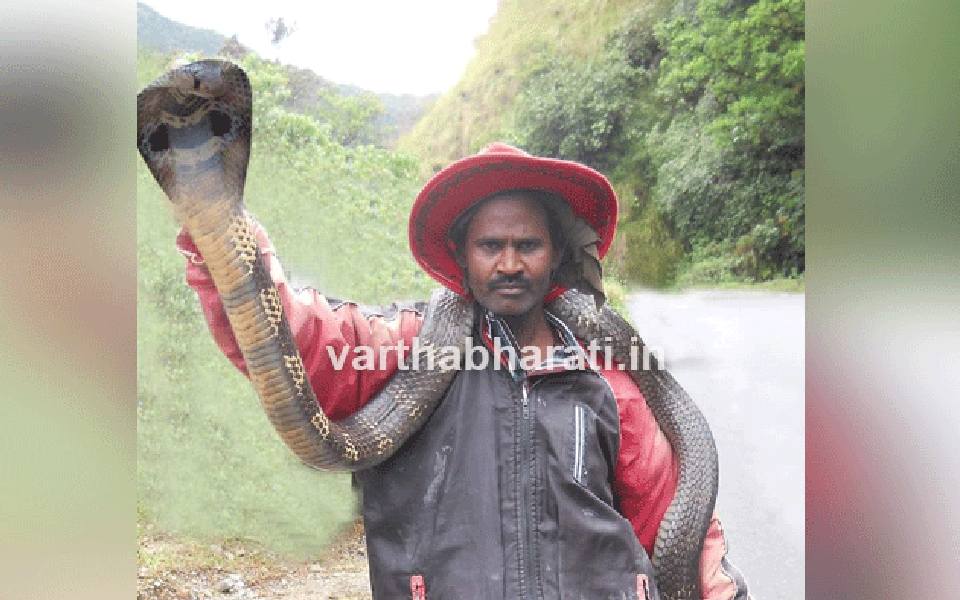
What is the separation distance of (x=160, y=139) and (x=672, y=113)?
1.16 m

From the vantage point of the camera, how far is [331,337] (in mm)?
2152

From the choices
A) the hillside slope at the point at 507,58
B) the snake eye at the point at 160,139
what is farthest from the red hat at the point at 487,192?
the snake eye at the point at 160,139

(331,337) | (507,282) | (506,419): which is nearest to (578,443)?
(506,419)

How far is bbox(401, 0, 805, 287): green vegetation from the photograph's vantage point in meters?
2.35

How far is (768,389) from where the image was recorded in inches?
94.3

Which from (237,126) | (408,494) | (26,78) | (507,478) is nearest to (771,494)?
(507,478)

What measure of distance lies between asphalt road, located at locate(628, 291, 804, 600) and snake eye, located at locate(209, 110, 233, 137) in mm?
996

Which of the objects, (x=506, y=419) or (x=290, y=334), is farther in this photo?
(x=506, y=419)

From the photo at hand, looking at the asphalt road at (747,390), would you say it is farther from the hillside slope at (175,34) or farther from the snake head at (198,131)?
the hillside slope at (175,34)

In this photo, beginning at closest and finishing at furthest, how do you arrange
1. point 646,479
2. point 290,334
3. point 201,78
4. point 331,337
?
point 201,78
point 290,334
point 331,337
point 646,479

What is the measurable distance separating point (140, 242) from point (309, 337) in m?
0.52

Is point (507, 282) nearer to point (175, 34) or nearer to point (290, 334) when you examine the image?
point (290, 334)

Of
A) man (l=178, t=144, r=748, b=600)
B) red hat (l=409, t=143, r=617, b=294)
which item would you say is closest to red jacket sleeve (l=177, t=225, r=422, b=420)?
man (l=178, t=144, r=748, b=600)

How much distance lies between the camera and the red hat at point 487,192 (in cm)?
222
